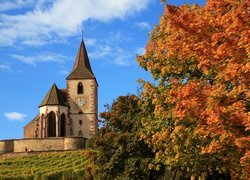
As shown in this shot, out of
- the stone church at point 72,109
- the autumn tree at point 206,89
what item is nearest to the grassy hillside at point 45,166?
the stone church at point 72,109

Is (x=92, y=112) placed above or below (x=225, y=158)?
above

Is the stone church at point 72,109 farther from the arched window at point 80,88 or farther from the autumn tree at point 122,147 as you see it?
the autumn tree at point 122,147

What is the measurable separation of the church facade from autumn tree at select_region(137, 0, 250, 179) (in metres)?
57.8

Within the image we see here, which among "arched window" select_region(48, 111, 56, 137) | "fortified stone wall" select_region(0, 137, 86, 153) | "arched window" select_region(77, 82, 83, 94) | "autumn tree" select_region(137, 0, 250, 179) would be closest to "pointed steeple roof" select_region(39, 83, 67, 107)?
"arched window" select_region(48, 111, 56, 137)

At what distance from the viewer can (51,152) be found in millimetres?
69500

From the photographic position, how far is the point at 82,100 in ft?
286

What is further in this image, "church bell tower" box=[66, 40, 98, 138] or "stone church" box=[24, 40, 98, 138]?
"church bell tower" box=[66, 40, 98, 138]

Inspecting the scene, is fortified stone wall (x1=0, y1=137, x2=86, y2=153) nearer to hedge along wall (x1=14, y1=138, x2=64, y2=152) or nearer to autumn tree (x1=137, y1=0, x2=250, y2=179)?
hedge along wall (x1=14, y1=138, x2=64, y2=152)

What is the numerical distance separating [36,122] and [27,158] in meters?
16.6

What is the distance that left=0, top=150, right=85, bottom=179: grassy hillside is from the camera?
46375mm

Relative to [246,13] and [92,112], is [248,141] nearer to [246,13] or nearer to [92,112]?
[246,13]

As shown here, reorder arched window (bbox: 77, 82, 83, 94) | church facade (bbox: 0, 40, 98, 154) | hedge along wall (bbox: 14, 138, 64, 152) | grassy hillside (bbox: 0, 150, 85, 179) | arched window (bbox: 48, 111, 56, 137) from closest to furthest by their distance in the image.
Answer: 1. grassy hillside (bbox: 0, 150, 85, 179)
2. hedge along wall (bbox: 14, 138, 64, 152)
3. arched window (bbox: 48, 111, 56, 137)
4. church facade (bbox: 0, 40, 98, 154)
5. arched window (bbox: 77, 82, 83, 94)

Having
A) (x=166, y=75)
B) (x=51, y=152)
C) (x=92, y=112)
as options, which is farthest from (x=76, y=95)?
(x=166, y=75)

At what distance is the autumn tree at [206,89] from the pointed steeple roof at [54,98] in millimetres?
62800
